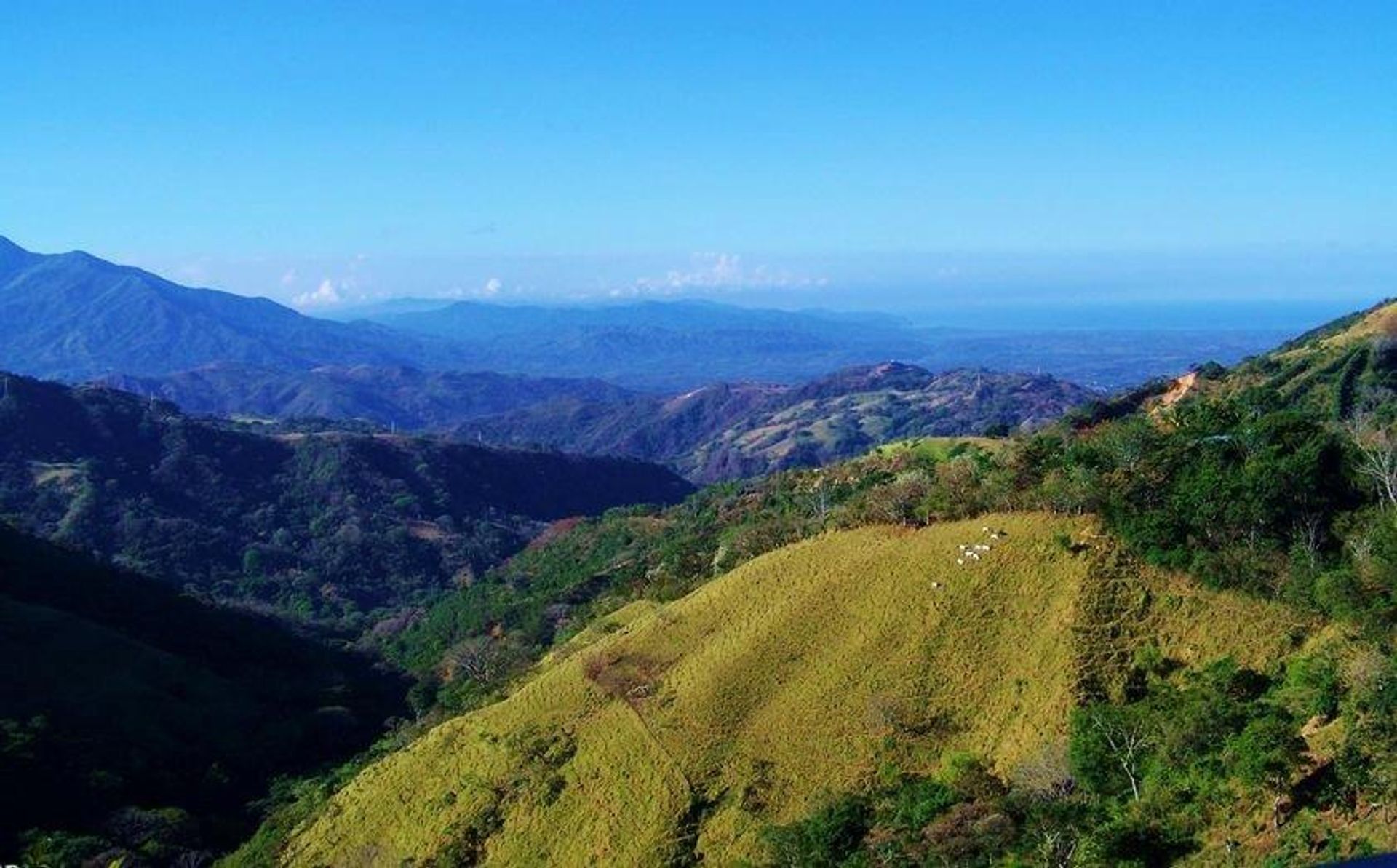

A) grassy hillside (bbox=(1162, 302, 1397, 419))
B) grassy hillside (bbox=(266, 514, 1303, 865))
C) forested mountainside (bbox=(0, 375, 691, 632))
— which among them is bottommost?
forested mountainside (bbox=(0, 375, 691, 632))

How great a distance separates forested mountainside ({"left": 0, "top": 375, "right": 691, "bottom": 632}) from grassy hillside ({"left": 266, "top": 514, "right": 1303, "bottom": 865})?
65.2 m

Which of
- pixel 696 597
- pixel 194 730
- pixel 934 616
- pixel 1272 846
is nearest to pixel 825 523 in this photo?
pixel 696 597

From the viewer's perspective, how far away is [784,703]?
31484mm

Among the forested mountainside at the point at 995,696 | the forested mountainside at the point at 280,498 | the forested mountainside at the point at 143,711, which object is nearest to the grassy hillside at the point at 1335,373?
the forested mountainside at the point at 995,696

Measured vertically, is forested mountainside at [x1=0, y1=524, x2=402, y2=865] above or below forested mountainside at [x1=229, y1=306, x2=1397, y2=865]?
below

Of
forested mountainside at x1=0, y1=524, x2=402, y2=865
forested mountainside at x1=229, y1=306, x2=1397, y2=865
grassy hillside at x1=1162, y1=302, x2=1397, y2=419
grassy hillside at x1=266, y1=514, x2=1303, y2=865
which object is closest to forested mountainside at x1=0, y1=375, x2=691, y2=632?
forested mountainside at x1=0, y1=524, x2=402, y2=865

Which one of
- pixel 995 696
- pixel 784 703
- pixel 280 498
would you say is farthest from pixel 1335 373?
pixel 280 498

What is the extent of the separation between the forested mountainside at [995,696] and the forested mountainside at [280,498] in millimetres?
66281

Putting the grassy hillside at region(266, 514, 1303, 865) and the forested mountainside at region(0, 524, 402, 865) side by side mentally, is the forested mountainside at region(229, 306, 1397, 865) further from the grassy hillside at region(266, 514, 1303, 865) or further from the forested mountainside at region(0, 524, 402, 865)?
the forested mountainside at region(0, 524, 402, 865)

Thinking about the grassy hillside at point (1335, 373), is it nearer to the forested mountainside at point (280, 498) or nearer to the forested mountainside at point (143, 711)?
the forested mountainside at point (143, 711)

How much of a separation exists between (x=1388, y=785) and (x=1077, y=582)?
12398mm

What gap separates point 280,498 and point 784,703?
115m

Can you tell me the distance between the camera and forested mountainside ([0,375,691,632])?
109125 millimetres

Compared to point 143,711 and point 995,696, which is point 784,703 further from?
point 143,711
